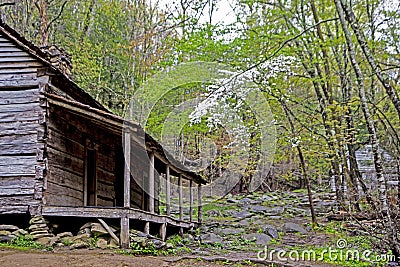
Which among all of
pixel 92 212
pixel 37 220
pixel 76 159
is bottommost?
pixel 37 220

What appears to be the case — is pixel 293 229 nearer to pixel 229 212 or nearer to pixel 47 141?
pixel 229 212

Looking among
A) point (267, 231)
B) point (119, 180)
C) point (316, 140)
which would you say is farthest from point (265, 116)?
point (119, 180)

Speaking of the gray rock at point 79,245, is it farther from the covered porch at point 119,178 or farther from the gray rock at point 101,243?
the covered porch at point 119,178

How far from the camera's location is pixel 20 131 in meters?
10.0

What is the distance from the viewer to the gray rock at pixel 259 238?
13.8m

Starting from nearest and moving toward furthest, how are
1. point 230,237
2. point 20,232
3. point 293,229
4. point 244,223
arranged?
point 20,232, point 230,237, point 293,229, point 244,223

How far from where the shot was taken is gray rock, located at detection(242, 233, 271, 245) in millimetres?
13836

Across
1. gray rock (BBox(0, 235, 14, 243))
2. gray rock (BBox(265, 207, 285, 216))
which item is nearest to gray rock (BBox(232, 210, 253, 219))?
gray rock (BBox(265, 207, 285, 216))

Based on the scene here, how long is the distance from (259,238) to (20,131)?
8.59 meters

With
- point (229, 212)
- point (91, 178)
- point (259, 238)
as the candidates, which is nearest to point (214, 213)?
point (229, 212)

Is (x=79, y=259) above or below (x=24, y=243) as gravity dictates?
below

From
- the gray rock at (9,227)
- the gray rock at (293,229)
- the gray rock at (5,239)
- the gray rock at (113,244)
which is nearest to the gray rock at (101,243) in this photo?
the gray rock at (113,244)

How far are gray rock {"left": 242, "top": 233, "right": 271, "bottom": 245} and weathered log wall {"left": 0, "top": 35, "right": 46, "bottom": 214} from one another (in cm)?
755

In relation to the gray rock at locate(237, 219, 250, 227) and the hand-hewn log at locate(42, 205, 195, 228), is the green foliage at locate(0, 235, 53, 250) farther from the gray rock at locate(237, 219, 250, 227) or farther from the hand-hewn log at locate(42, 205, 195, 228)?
the gray rock at locate(237, 219, 250, 227)
